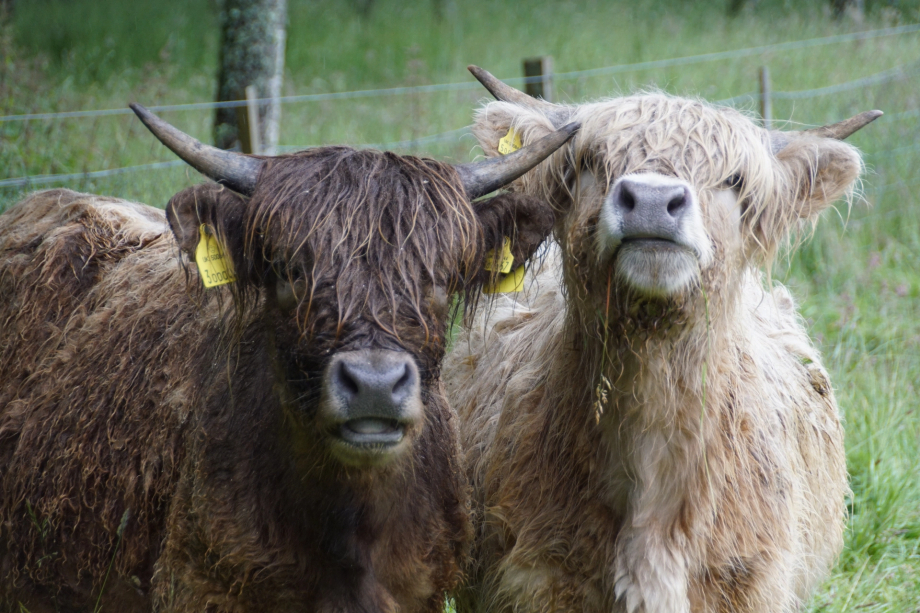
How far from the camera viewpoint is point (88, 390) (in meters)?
3.82

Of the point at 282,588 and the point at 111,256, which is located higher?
the point at 111,256

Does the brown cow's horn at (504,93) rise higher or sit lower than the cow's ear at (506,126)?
higher

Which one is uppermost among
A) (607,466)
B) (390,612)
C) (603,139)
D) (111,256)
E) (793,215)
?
(603,139)

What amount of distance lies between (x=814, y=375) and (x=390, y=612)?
8.11ft

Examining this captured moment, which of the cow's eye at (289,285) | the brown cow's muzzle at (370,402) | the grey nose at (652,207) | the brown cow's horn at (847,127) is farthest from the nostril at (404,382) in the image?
the brown cow's horn at (847,127)

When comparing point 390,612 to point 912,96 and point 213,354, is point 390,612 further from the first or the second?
point 912,96

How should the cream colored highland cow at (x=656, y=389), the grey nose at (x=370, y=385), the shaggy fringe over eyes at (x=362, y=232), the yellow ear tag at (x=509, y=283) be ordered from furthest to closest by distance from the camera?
the yellow ear tag at (x=509, y=283)
the cream colored highland cow at (x=656, y=389)
the shaggy fringe over eyes at (x=362, y=232)
the grey nose at (x=370, y=385)

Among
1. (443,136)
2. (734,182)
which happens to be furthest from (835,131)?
(443,136)

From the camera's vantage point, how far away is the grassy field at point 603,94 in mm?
5492

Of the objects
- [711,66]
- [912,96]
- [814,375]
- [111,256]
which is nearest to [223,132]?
[111,256]

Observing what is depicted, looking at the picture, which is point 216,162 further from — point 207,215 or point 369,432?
point 369,432

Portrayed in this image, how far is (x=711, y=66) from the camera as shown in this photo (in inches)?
508

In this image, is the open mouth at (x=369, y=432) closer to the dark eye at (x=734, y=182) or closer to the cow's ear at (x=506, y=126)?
the cow's ear at (x=506, y=126)

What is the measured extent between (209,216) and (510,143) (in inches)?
49.6
